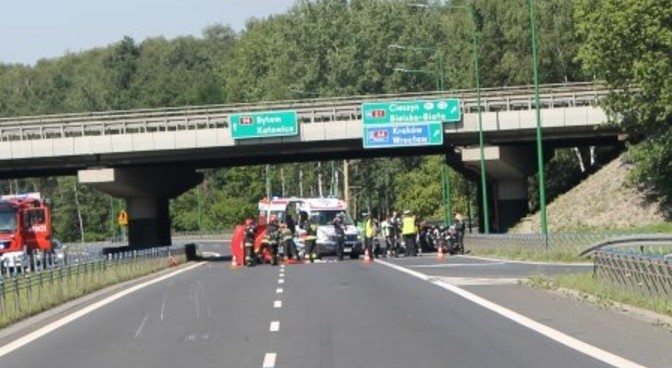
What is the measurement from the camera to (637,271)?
23.1m

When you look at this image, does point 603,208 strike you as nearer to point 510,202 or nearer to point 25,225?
point 510,202

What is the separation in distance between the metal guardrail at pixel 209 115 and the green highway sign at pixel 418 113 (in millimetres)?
1095

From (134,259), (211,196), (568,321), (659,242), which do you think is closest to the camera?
(568,321)

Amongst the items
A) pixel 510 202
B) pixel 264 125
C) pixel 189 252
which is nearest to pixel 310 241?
pixel 189 252

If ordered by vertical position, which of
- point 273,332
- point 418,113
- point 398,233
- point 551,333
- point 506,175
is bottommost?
point 551,333

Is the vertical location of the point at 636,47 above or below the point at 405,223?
above

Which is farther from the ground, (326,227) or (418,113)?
(418,113)

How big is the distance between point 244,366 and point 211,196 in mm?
137501

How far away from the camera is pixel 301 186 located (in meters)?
129

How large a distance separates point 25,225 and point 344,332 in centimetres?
3925

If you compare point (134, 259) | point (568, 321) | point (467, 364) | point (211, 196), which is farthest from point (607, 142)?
point (211, 196)

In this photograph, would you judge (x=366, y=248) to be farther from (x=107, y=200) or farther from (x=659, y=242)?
(x=107, y=200)

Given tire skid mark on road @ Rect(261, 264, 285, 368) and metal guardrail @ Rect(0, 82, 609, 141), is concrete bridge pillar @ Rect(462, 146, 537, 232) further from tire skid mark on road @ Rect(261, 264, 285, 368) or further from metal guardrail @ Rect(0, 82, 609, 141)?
tire skid mark on road @ Rect(261, 264, 285, 368)

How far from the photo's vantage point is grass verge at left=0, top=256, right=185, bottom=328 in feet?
83.0
